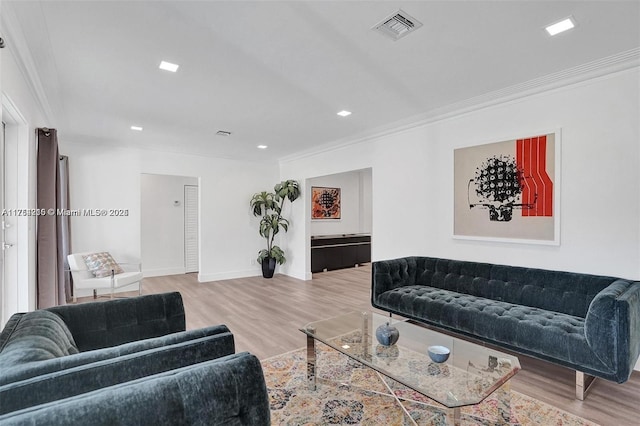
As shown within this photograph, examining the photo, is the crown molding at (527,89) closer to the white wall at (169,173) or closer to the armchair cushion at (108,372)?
the white wall at (169,173)

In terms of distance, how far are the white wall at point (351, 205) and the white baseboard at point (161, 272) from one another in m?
3.35

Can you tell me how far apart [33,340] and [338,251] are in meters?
6.78

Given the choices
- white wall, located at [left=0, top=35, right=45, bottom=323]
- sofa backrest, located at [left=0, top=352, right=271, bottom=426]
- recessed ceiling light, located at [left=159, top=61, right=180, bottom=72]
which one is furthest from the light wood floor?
recessed ceiling light, located at [left=159, top=61, right=180, bottom=72]

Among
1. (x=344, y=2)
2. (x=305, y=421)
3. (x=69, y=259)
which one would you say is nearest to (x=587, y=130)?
(x=344, y=2)

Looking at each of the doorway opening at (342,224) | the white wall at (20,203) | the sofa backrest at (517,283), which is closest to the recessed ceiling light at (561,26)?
the sofa backrest at (517,283)

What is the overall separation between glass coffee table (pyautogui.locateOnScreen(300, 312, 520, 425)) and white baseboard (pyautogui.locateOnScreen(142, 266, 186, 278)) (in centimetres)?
584

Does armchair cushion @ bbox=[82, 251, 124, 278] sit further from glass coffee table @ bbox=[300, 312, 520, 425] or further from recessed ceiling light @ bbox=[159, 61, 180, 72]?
glass coffee table @ bbox=[300, 312, 520, 425]

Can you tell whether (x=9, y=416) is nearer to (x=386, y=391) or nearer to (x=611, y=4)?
(x=386, y=391)

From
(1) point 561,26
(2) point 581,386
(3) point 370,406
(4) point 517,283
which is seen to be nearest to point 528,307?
(4) point 517,283

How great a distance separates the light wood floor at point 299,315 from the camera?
2.34 meters

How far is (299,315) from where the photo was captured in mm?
4336

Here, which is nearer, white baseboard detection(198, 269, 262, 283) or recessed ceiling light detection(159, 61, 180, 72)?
recessed ceiling light detection(159, 61, 180, 72)

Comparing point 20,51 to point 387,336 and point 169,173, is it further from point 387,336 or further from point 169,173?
point 169,173

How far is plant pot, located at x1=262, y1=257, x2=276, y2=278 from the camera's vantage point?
275 inches
